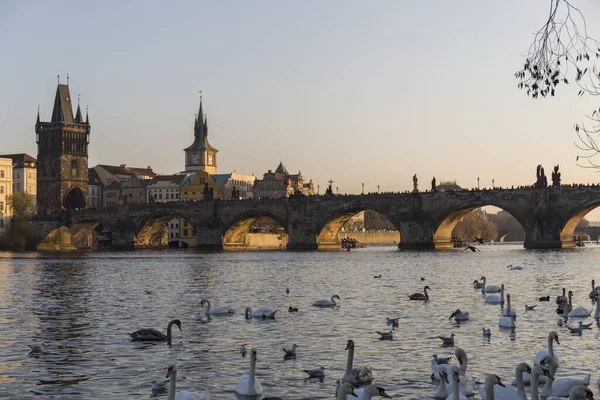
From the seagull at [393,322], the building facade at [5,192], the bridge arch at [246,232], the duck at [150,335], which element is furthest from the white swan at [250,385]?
the building facade at [5,192]

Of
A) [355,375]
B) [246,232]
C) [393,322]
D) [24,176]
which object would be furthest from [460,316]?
[24,176]

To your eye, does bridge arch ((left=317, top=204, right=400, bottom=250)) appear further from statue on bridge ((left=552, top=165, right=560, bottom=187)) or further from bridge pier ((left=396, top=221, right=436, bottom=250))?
statue on bridge ((left=552, top=165, right=560, bottom=187))

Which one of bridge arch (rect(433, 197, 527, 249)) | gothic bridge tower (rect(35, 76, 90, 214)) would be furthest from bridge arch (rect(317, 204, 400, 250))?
gothic bridge tower (rect(35, 76, 90, 214))

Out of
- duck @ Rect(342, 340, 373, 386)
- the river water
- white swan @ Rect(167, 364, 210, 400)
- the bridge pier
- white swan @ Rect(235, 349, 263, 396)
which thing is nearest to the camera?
white swan @ Rect(167, 364, 210, 400)

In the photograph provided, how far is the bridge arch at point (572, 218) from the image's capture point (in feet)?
302

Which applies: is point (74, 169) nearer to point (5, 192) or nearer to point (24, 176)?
point (24, 176)

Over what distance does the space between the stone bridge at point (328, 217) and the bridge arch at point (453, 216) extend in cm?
10

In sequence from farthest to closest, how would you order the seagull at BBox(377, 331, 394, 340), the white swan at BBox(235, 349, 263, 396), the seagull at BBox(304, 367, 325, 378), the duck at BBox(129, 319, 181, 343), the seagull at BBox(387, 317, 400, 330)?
the seagull at BBox(387, 317, 400, 330) → the duck at BBox(129, 319, 181, 343) → the seagull at BBox(377, 331, 394, 340) → the seagull at BBox(304, 367, 325, 378) → the white swan at BBox(235, 349, 263, 396)

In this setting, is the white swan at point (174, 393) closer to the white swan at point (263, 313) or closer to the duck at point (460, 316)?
the white swan at point (263, 313)

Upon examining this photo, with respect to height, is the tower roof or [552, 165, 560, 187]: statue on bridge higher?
the tower roof

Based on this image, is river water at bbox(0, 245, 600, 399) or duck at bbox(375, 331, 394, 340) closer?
river water at bbox(0, 245, 600, 399)

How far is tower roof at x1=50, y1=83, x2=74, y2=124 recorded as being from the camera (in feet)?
518

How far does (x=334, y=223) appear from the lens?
116 m

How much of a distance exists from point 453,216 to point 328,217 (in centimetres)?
1569
